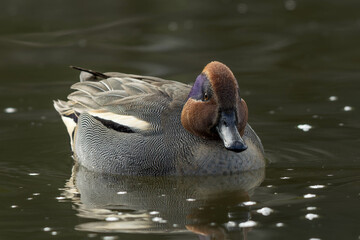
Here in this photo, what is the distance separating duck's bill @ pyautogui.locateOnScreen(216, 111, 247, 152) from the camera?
29.6 ft

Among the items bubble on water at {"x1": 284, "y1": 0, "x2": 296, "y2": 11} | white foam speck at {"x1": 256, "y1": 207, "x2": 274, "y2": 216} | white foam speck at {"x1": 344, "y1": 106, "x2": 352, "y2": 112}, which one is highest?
bubble on water at {"x1": 284, "y1": 0, "x2": 296, "y2": 11}

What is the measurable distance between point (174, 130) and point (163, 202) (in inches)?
50.6

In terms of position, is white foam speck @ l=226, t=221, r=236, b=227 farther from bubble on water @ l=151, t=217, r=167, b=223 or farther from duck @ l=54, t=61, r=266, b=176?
duck @ l=54, t=61, r=266, b=176

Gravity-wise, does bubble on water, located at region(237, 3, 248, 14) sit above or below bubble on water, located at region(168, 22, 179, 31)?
above

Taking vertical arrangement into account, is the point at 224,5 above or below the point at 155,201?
above

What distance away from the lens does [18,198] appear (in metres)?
8.94

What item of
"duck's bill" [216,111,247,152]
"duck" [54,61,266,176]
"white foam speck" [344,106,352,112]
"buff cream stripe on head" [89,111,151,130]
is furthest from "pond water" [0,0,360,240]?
"buff cream stripe on head" [89,111,151,130]

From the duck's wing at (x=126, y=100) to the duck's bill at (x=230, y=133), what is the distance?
2.79ft

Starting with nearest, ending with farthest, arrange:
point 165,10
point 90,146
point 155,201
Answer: point 155,201
point 90,146
point 165,10

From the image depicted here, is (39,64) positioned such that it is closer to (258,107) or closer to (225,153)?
(258,107)

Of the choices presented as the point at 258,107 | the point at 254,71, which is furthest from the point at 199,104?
the point at 254,71

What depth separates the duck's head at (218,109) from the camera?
30.3 feet

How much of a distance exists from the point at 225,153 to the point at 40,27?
380 inches

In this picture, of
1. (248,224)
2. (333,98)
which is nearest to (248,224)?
(248,224)
